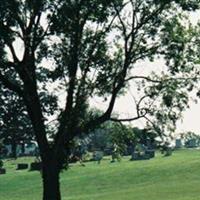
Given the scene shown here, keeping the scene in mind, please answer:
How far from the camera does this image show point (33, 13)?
85.5 ft

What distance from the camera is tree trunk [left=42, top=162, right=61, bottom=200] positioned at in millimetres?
26734

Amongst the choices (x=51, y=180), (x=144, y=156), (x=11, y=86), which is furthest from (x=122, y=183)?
(x=11, y=86)

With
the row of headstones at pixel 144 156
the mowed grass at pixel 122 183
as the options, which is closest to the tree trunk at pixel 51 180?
the mowed grass at pixel 122 183

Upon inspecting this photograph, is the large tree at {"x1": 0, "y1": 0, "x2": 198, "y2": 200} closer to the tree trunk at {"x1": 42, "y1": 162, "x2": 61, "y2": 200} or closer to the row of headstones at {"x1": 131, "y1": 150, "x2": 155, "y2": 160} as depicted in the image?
the tree trunk at {"x1": 42, "y1": 162, "x2": 61, "y2": 200}

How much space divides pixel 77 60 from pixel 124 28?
7.77ft

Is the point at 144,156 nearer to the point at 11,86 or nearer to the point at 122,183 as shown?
the point at 122,183

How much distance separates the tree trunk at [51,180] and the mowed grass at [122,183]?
15.4 metres

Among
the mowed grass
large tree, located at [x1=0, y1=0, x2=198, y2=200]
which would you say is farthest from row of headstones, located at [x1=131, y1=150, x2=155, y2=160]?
large tree, located at [x1=0, y1=0, x2=198, y2=200]

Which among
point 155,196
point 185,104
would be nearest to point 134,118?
point 185,104

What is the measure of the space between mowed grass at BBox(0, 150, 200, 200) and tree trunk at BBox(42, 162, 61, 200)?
1535cm

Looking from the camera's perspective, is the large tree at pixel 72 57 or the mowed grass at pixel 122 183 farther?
the mowed grass at pixel 122 183

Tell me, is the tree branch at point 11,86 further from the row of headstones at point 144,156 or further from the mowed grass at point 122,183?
the row of headstones at point 144,156

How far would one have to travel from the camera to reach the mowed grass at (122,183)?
4638 cm

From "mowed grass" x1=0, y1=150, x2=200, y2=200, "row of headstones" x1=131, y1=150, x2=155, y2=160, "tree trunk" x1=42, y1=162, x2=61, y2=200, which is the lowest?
"tree trunk" x1=42, y1=162, x2=61, y2=200
